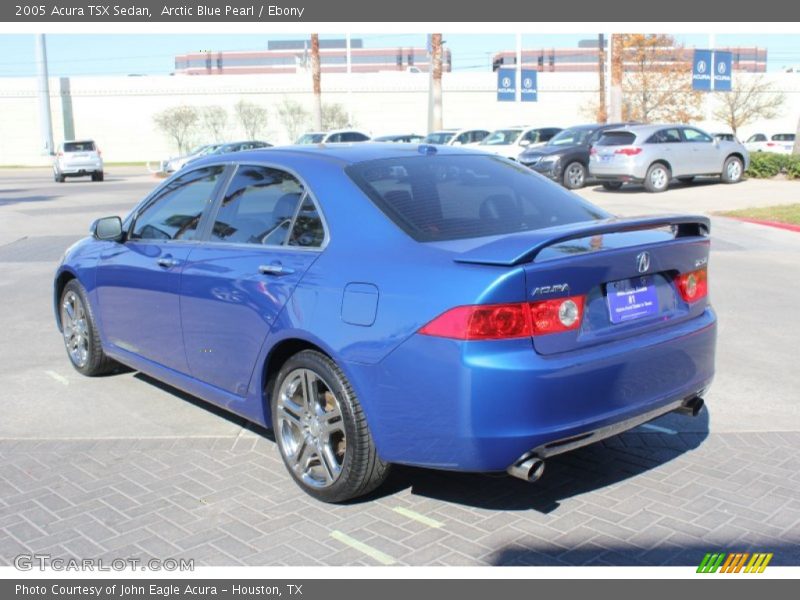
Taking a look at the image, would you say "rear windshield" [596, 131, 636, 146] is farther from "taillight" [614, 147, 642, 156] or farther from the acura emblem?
the acura emblem

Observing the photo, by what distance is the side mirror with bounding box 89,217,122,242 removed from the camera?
590 cm

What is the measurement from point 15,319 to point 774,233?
39.7ft

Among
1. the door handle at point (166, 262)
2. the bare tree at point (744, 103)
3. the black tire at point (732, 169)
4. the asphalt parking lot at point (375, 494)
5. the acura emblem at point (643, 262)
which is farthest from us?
the bare tree at point (744, 103)

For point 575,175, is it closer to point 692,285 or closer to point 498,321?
point 692,285

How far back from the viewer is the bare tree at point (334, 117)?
63188mm

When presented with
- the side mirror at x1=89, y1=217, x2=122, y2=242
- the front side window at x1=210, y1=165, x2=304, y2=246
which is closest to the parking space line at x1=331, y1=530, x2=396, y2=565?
the front side window at x1=210, y1=165, x2=304, y2=246

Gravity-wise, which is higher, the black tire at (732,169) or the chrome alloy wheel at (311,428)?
the black tire at (732,169)

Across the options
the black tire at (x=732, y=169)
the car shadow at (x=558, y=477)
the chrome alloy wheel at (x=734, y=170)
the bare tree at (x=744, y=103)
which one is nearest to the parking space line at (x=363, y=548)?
the car shadow at (x=558, y=477)

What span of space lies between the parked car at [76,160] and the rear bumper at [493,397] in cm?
3846

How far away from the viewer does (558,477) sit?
4.60 metres

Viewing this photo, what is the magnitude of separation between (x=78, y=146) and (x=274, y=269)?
3849 cm

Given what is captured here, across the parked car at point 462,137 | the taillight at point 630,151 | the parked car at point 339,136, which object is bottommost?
the taillight at point 630,151

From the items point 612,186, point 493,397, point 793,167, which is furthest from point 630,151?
point 493,397

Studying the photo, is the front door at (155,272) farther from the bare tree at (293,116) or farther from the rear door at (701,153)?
the bare tree at (293,116)
